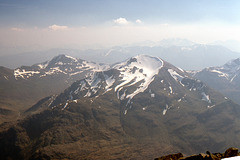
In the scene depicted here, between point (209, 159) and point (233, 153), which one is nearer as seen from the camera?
point (209, 159)

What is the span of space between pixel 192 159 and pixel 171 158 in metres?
5.67

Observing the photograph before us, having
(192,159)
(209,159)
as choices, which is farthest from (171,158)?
(209,159)

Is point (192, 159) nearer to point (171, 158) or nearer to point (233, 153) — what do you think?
point (171, 158)

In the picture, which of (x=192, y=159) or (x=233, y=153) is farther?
(x=233, y=153)

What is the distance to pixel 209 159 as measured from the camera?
3672 centimetres

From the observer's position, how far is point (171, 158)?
1692 inches

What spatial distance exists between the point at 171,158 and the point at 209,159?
9.23 m

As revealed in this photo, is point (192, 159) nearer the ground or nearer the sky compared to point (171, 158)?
nearer the sky

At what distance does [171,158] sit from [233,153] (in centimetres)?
1474

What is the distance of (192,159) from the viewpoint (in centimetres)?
3884

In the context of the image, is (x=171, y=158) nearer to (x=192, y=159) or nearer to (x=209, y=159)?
(x=192, y=159)

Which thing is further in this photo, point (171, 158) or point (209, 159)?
point (171, 158)

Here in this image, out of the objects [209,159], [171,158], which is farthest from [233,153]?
[171,158]

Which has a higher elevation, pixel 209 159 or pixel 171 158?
pixel 209 159
